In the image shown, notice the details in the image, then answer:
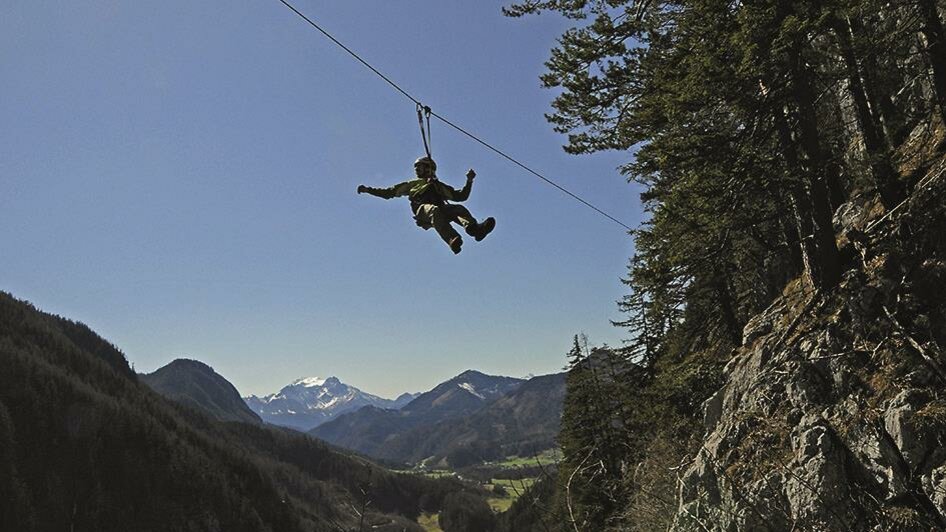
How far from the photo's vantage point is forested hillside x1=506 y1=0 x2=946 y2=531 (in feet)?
25.7

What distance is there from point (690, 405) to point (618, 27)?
11950mm

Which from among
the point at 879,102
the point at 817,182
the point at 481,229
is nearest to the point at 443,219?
the point at 481,229

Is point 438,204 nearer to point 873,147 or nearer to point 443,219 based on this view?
point 443,219

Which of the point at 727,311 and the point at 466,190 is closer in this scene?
the point at 466,190

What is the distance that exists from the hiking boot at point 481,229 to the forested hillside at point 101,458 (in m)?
70.3

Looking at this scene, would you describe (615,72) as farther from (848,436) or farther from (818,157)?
(848,436)

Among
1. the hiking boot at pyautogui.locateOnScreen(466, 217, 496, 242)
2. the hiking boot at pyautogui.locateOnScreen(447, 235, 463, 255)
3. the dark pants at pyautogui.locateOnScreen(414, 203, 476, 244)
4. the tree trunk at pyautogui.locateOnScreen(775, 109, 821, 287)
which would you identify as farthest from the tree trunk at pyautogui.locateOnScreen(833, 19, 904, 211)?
the hiking boot at pyautogui.locateOnScreen(447, 235, 463, 255)

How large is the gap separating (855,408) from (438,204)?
6.83 metres

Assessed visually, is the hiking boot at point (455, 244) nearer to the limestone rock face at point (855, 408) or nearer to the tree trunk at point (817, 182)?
the limestone rock face at point (855, 408)

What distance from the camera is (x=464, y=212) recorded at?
30.2 feet

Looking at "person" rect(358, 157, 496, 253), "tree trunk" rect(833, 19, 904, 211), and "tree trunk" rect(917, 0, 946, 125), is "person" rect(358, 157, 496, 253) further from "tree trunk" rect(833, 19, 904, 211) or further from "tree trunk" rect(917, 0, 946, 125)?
"tree trunk" rect(917, 0, 946, 125)

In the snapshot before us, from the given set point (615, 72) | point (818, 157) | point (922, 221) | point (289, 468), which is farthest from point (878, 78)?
point (289, 468)

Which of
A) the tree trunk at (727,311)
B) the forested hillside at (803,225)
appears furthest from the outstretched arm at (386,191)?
the tree trunk at (727,311)

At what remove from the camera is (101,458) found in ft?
302
